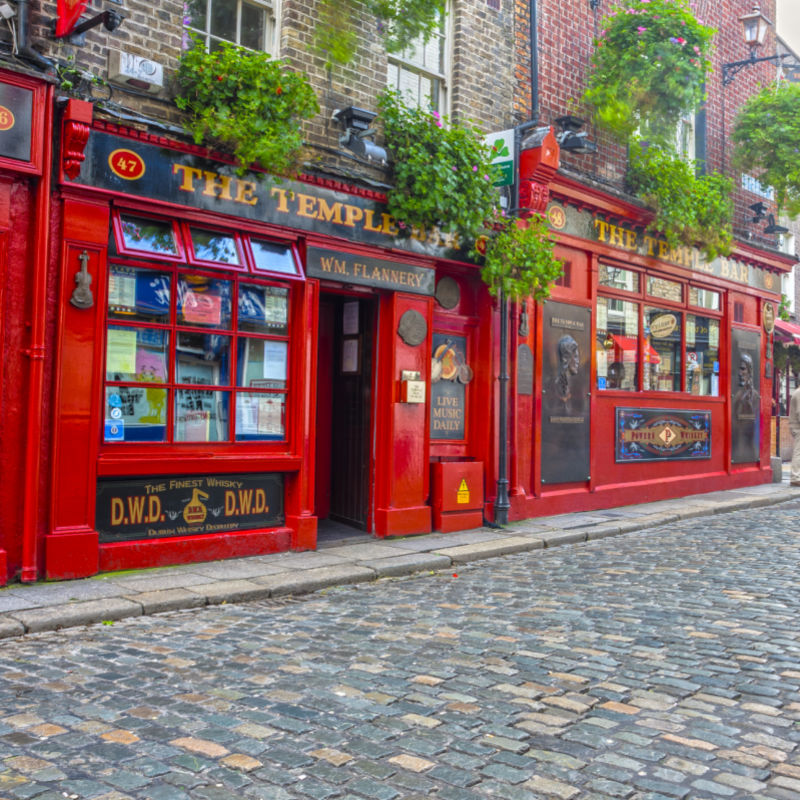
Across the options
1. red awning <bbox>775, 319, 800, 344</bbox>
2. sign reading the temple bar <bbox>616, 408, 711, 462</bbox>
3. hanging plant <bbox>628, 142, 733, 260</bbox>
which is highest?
hanging plant <bbox>628, 142, 733, 260</bbox>

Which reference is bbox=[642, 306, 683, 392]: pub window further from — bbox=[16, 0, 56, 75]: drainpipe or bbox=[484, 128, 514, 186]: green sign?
bbox=[16, 0, 56, 75]: drainpipe

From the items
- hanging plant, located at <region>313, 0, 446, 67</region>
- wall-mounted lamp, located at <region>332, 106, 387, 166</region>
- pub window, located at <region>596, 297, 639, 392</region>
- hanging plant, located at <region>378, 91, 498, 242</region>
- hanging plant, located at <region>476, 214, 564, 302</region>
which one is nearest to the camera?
hanging plant, located at <region>313, 0, 446, 67</region>

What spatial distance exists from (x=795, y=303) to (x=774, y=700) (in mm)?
21351

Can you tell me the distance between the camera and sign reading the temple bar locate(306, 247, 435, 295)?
8.71 metres

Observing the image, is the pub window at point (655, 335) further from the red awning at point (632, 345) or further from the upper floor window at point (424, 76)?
the upper floor window at point (424, 76)

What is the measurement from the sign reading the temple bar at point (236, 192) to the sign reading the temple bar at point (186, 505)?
97.9 inches

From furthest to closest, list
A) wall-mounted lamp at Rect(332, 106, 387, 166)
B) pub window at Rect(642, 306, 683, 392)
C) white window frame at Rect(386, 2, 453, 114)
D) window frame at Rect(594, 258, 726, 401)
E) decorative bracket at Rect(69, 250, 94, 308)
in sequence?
pub window at Rect(642, 306, 683, 392), window frame at Rect(594, 258, 726, 401), white window frame at Rect(386, 2, 453, 114), wall-mounted lamp at Rect(332, 106, 387, 166), decorative bracket at Rect(69, 250, 94, 308)

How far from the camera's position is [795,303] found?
23250 millimetres

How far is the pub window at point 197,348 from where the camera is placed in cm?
752

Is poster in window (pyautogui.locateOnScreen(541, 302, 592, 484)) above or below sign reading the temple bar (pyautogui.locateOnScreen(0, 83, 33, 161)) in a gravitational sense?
below

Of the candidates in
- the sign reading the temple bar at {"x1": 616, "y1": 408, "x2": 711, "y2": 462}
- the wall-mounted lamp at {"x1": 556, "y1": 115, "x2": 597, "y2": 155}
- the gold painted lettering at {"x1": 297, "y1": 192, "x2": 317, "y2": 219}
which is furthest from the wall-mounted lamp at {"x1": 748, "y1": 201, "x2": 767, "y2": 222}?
the gold painted lettering at {"x1": 297, "y1": 192, "x2": 317, "y2": 219}

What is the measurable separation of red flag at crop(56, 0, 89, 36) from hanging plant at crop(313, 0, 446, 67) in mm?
5516

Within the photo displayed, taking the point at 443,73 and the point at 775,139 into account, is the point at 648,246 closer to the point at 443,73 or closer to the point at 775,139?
the point at 775,139

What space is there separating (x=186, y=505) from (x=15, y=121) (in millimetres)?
3449
